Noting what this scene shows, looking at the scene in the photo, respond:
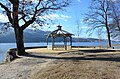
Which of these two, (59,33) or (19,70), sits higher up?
(59,33)

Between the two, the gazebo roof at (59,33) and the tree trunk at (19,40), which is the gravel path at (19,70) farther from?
the gazebo roof at (59,33)

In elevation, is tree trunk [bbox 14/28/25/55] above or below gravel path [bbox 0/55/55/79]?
above

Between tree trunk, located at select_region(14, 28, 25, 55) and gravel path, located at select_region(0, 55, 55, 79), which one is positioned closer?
gravel path, located at select_region(0, 55, 55, 79)

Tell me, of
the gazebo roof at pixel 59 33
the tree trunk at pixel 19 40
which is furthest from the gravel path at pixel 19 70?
the gazebo roof at pixel 59 33

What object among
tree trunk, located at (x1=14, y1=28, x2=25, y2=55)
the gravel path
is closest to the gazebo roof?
tree trunk, located at (x1=14, y1=28, x2=25, y2=55)

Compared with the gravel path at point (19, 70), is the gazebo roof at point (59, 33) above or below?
above

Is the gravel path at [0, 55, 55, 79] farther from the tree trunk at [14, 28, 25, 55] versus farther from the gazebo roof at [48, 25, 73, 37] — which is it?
the gazebo roof at [48, 25, 73, 37]

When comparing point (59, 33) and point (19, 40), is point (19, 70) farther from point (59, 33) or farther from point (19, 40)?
point (59, 33)

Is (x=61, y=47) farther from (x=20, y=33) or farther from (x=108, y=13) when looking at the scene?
(x=20, y=33)

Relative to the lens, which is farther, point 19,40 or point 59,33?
point 59,33

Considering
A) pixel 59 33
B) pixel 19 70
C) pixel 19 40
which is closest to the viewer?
pixel 19 70

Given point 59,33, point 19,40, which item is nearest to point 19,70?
point 19,40

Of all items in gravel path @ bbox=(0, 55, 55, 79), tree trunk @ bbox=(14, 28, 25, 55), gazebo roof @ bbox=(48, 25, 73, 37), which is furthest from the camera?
gazebo roof @ bbox=(48, 25, 73, 37)

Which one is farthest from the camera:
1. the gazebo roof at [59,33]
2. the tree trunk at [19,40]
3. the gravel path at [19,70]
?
the gazebo roof at [59,33]
